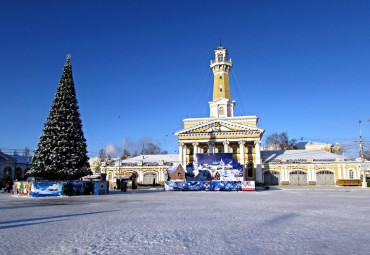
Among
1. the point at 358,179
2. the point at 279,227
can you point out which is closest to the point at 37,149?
the point at 279,227

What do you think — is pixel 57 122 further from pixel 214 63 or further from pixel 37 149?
pixel 214 63

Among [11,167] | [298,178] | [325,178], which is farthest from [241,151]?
[11,167]

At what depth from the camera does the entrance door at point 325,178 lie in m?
47.7

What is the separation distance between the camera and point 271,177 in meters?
50.0

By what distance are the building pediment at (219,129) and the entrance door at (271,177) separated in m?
7.24

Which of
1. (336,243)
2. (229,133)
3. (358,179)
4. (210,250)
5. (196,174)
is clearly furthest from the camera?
(229,133)

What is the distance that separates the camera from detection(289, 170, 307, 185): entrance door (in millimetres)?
48594

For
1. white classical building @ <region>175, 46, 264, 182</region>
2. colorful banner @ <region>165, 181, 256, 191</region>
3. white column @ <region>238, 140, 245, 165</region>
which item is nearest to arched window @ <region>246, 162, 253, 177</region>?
white classical building @ <region>175, 46, 264, 182</region>

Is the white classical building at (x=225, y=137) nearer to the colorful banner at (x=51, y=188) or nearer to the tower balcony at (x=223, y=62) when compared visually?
the tower balcony at (x=223, y=62)

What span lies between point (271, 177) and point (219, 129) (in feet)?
40.8

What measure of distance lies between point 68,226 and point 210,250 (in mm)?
5359

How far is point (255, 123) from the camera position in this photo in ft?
171

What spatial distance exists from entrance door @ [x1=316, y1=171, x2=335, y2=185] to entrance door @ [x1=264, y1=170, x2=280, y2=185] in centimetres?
645

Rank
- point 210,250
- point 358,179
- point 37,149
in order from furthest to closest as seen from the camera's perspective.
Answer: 1. point 358,179
2. point 37,149
3. point 210,250
